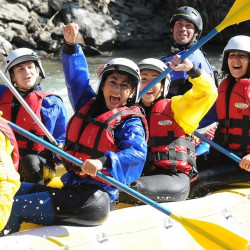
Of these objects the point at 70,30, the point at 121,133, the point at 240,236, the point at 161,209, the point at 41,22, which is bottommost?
the point at 240,236

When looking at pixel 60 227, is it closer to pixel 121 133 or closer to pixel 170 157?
pixel 121 133

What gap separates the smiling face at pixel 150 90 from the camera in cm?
355

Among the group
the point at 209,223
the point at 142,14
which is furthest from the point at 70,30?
the point at 142,14

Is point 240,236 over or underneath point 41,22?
underneath

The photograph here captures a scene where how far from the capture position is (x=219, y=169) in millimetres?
3791

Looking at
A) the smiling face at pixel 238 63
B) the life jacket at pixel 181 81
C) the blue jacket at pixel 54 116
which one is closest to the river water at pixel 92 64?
the life jacket at pixel 181 81

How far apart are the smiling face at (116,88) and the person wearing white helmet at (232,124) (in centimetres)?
105

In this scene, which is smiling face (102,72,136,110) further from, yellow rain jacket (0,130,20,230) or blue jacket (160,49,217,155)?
blue jacket (160,49,217,155)

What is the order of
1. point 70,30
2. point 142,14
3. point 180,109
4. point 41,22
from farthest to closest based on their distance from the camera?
point 142,14
point 41,22
point 180,109
point 70,30

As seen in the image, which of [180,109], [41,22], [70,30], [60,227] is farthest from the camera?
[41,22]

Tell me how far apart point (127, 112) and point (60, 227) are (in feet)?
2.34

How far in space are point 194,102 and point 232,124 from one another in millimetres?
633

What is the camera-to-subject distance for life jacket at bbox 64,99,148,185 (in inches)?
114

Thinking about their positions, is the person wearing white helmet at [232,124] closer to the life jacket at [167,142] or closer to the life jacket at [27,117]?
the life jacket at [167,142]
